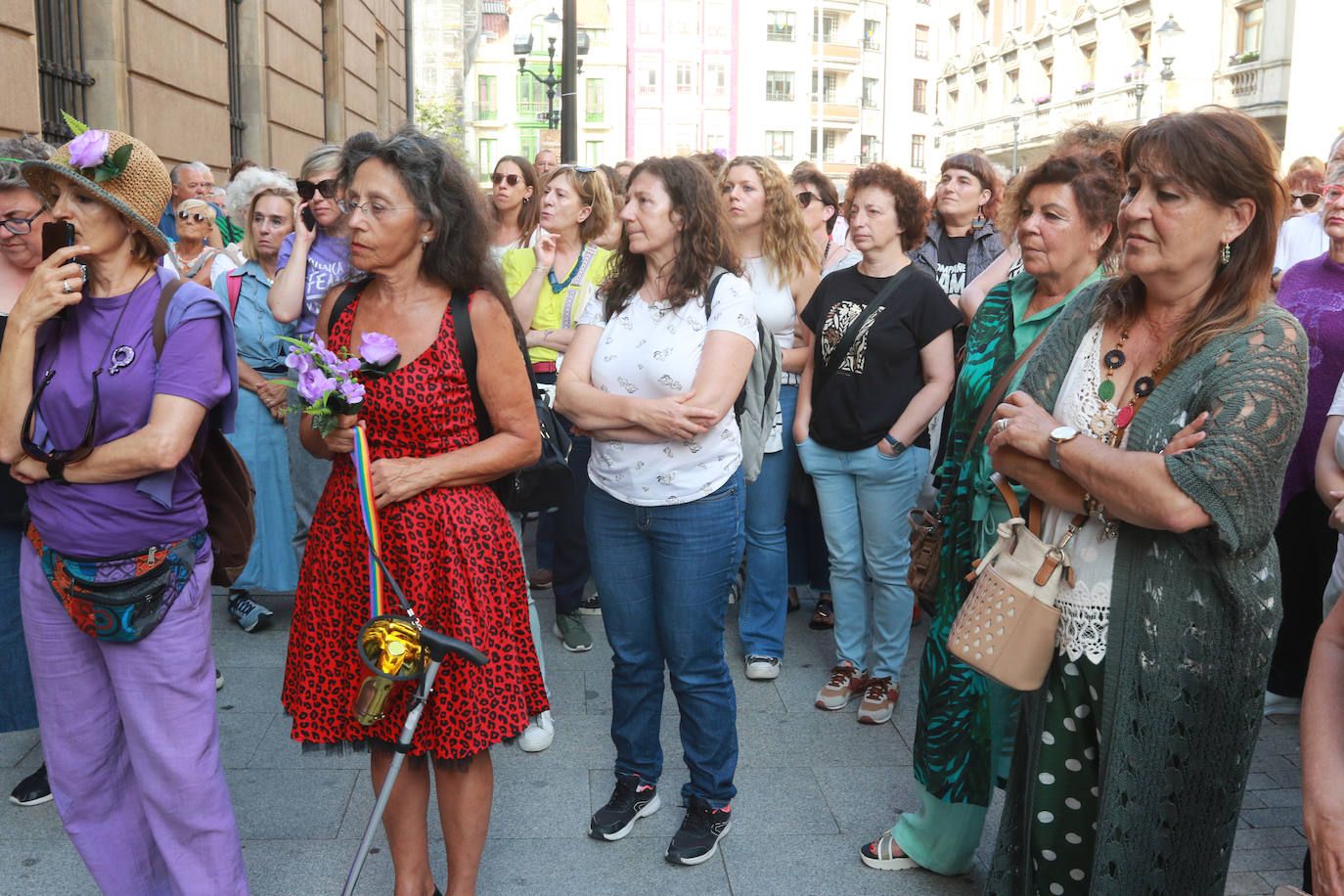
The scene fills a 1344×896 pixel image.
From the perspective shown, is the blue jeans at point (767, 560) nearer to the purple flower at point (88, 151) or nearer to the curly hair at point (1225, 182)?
the curly hair at point (1225, 182)

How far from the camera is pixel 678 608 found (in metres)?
3.78

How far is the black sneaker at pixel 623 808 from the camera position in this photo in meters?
3.98

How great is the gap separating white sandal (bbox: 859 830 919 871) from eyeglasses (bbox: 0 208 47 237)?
3.42 m

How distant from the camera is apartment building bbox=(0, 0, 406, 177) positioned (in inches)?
332

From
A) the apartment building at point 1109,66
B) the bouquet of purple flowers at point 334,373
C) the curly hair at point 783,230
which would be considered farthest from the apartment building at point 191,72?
the apartment building at point 1109,66

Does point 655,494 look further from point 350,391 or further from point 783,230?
point 783,230

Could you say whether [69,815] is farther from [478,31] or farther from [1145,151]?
[478,31]

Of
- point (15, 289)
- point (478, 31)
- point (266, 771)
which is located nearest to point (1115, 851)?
point (266, 771)

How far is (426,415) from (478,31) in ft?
224

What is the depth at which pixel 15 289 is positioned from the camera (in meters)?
3.83

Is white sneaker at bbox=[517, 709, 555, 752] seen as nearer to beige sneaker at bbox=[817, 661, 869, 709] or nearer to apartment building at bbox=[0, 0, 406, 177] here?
beige sneaker at bbox=[817, 661, 869, 709]

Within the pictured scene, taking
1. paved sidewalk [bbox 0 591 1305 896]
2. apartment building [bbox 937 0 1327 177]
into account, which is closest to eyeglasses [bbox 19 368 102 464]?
paved sidewalk [bbox 0 591 1305 896]

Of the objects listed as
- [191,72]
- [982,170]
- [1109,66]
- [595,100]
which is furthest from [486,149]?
[982,170]

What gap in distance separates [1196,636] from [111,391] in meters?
2.64
